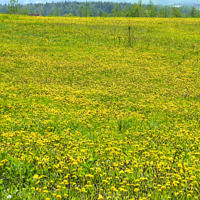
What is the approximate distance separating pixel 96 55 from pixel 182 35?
12.5m

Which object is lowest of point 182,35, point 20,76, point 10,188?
point 10,188

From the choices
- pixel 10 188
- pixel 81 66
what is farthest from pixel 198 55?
pixel 10 188

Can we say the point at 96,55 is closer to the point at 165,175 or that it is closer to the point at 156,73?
the point at 156,73

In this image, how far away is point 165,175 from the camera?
18.5 ft

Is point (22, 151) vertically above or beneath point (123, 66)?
beneath

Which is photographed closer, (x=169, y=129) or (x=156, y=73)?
(x=169, y=129)

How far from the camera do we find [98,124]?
8.59 meters

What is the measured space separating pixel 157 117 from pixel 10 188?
5734mm

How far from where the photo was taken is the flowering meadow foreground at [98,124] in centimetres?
539

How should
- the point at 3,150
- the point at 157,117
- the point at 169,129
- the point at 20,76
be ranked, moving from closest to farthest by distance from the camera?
the point at 3,150
the point at 169,129
the point at 157,117
the point at 20,76

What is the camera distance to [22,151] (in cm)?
651

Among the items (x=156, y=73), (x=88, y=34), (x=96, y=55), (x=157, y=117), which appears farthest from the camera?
(x=88, y=34)

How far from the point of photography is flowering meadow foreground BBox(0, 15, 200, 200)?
17.7 feet

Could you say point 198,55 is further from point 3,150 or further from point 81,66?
point 3,150
